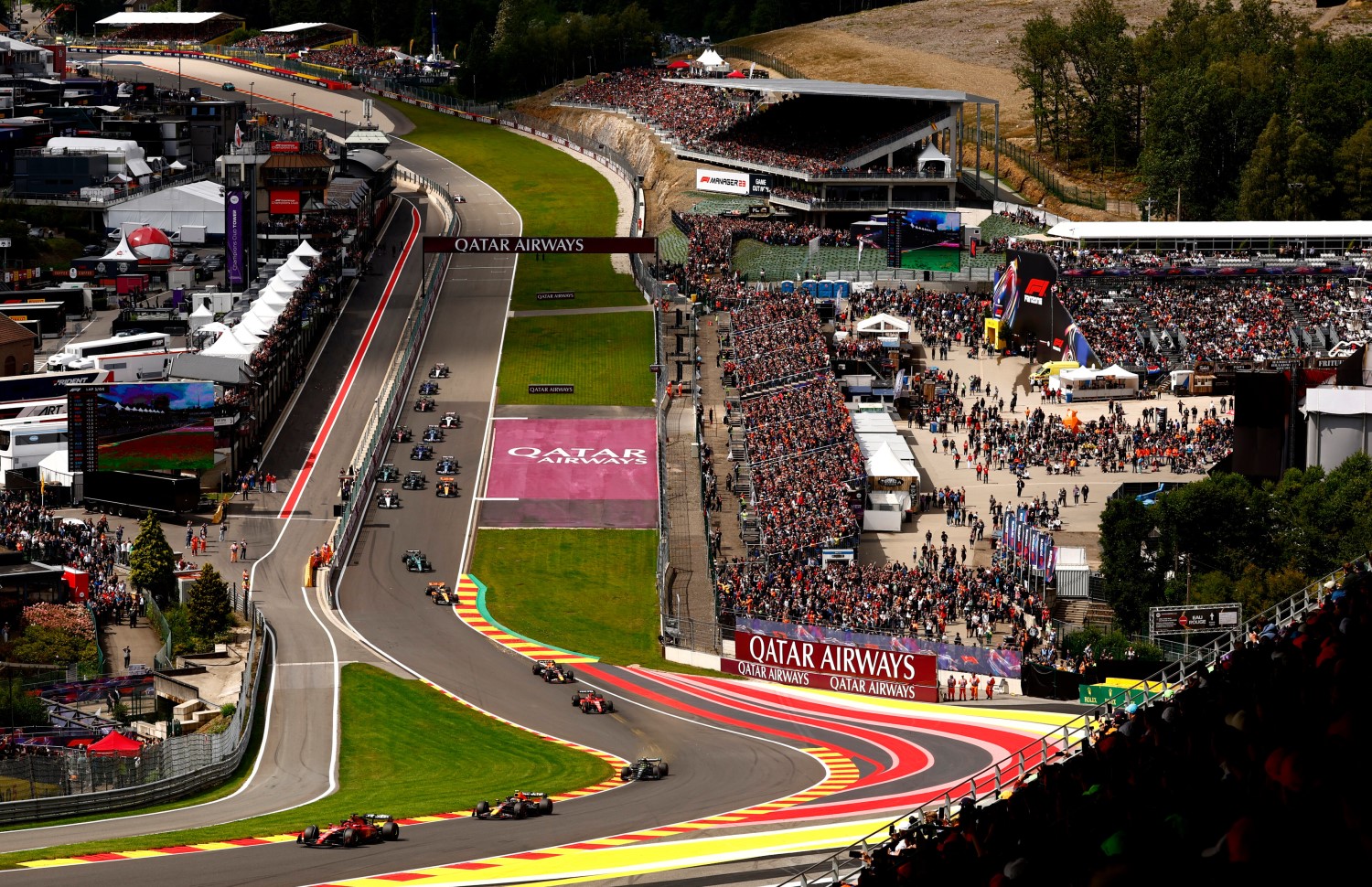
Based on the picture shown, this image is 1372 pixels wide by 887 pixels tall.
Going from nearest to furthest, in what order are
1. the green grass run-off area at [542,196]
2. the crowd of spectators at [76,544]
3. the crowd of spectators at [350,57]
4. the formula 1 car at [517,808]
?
the formula 1 car at [517,808], the crowd of spectators at [76,544], the green grass run-off area at [542,196], the crowd of spectators at [350,57]

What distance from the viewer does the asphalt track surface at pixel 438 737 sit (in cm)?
3438

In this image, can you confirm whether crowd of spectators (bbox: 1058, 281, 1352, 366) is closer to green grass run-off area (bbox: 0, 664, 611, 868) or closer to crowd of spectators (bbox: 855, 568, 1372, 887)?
green grass run-off area (bbox: 0, 664, 611, 868)

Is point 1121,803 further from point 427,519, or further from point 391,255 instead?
point 391,255

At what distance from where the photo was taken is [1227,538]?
5241 cm

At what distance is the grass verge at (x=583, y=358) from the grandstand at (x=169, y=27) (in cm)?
11376

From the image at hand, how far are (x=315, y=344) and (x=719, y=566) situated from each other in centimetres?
3483

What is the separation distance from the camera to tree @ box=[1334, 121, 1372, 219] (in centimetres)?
10050

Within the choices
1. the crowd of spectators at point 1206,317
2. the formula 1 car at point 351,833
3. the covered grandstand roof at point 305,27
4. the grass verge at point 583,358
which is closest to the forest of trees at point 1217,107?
the crowd of spectators at point 1206,317

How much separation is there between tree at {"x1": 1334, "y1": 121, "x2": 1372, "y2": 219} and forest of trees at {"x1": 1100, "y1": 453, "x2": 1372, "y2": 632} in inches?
2057

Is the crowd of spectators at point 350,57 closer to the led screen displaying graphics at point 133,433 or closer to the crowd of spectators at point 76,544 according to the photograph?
the led screen displaying graphics at point 133,433

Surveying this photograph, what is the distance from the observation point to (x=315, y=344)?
3366 inches

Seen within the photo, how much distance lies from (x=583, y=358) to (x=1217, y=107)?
4394 centimetres

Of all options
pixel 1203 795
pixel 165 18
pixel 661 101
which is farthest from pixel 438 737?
pixel 165 18

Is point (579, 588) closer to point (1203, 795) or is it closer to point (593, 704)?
point (593, 704)
